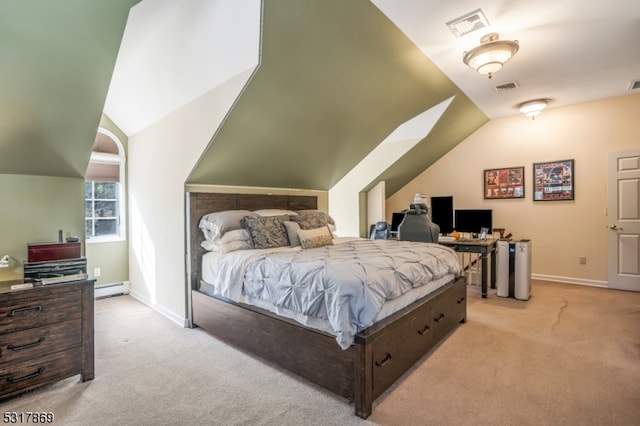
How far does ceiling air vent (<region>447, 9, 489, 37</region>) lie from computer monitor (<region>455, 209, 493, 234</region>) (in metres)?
3.01

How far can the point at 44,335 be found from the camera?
213cm

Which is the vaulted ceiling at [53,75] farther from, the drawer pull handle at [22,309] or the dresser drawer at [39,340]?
the dresser drawer at [39,340]

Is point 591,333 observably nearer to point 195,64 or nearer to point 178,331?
point 178,331

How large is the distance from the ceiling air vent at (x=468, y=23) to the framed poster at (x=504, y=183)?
11.1ft

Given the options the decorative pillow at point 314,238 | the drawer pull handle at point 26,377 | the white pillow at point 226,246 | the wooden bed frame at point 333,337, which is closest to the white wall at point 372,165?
the decorative pillow at point 314,238

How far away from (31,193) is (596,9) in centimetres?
513

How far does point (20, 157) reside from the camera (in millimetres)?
2754

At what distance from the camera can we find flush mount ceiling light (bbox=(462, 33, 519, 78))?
2.82m

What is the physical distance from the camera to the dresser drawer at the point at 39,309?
2010 millimetres

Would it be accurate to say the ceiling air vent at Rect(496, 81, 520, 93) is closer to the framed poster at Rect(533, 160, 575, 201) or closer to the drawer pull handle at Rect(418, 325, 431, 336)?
the framed poster at Rect(533, 160, 575, 201)

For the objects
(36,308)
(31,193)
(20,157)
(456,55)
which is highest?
(456,55)

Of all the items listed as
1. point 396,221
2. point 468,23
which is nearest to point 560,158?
point 396,221

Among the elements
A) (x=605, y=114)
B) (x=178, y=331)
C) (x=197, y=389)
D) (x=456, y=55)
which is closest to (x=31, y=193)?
(x=178, y=331)

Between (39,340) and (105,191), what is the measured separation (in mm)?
2846
